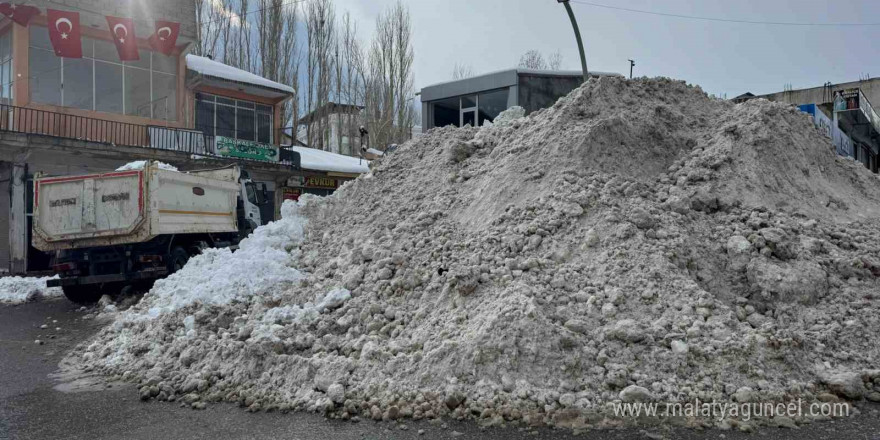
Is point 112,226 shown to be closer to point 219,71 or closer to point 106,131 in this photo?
point 106,131

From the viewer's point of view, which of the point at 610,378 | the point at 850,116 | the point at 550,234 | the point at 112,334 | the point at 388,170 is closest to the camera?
the point at 610,378

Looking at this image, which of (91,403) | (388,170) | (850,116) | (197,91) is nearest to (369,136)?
(197,91)

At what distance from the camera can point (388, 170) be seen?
1045 centimetres

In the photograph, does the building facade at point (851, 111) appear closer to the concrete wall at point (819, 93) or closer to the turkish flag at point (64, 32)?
the concrete wall at point (819, 93)

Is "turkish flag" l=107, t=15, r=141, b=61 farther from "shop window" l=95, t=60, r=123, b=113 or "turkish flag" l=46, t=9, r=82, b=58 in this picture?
"turkish flag" l=46, t=9, r=82, b=58

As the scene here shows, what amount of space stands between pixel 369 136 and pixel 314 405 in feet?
100.0

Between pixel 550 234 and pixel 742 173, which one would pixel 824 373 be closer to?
pixel 550 234

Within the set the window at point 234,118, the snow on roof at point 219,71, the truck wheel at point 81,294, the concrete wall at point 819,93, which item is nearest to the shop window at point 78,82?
the snow on roof at point 219,71

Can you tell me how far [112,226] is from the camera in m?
10.4

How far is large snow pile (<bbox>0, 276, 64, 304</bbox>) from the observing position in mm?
11562

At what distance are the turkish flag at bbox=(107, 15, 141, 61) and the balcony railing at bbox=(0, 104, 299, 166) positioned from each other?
2.42m

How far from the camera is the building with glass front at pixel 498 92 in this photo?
20.8m
